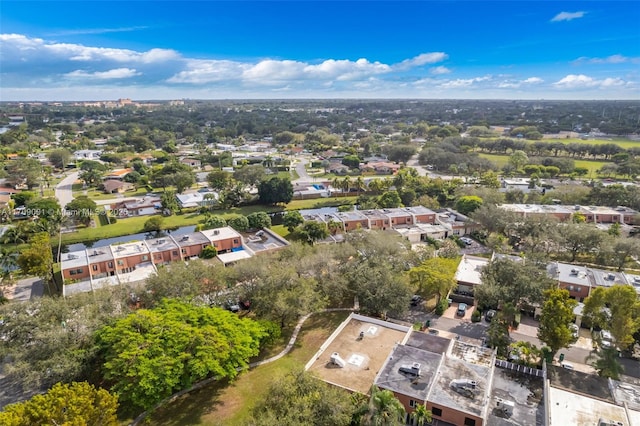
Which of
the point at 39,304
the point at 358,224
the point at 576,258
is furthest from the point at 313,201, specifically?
the point at 39,304

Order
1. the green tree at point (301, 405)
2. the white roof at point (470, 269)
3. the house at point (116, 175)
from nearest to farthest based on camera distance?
the green tree at point (301, 405)
the white roof at point (470, 269)
the house at point (116, 175)

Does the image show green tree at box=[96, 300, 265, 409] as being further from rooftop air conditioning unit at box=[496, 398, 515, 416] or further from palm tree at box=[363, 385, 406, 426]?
rooftop air conditioning unit at box=[496, 398, 515, 416]

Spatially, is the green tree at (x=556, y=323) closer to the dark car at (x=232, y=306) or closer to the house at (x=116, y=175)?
the dark car at (x=232, y=306)

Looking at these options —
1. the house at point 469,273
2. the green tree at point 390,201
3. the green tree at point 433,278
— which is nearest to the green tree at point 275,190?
the green tree at point 390,201

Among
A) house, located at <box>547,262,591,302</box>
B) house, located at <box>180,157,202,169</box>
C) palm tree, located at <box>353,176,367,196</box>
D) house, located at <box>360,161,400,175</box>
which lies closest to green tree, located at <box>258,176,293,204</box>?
palm tree, located at <box>353,176,367,196</box>

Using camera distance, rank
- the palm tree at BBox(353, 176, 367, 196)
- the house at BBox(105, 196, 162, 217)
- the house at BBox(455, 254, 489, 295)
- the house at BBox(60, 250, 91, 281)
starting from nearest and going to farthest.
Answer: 1. the house at BBox(455, 254, 489, 295)
2. the house at BBox(60, 250, 91, 281)
3. the house at BBox(105, 196, 162, 217)
4. the palm tree at BBox(353, 176, 367, 196)

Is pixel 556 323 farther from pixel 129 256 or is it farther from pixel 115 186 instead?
pixel 115 186


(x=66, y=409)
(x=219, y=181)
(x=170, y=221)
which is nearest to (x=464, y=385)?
(x=66, y=409)
